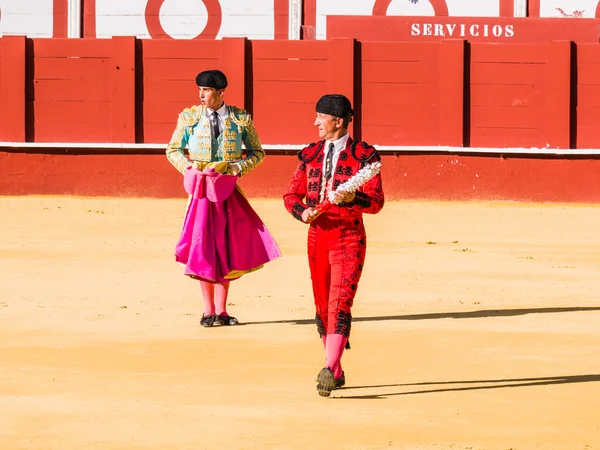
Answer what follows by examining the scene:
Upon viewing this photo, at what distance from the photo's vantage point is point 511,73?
1844cm

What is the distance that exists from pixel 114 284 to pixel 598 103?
9409mm

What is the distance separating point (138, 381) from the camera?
6.56m

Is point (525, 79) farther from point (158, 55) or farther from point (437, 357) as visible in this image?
point (437, 357)

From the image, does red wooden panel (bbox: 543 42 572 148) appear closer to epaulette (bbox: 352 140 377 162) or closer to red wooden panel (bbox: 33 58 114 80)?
red wooden panel (bbox: 33 58 114 80)

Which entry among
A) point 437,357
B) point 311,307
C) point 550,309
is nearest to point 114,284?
point 311,307

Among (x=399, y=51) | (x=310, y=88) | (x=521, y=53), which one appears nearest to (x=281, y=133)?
(x=310, y=88)

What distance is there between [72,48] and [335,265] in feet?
43.4

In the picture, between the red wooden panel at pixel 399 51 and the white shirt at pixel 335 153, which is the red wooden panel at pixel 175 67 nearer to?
the red wooden panel at pixel 399 51

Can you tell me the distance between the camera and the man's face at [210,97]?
27.2 ft

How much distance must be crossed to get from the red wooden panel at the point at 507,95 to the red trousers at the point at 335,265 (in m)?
12.3

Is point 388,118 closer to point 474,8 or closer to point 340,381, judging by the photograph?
point 474,8

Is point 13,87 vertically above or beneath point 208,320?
above

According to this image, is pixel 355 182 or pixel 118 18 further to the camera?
pixel 118 18

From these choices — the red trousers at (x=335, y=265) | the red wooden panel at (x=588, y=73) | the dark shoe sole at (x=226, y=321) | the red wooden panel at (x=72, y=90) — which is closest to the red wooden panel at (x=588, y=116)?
the red wooden panel at (x=588, y=73)
